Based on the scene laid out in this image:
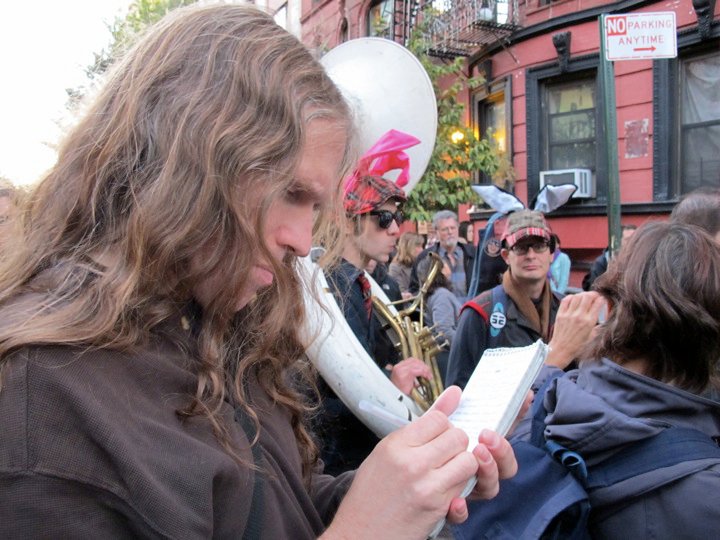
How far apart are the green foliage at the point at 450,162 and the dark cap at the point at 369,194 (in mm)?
5422

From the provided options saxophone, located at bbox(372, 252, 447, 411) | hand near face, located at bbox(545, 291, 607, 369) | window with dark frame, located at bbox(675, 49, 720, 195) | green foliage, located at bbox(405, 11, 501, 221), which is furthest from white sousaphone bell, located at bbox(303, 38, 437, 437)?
window with dark frame, located at bbox(675, 49, 720, 195)

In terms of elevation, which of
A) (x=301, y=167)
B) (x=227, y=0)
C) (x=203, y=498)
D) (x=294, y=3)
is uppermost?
(x=294, y=3)

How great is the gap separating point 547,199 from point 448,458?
535cm

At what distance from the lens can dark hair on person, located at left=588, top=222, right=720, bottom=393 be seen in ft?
4.45

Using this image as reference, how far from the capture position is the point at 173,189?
887 mm

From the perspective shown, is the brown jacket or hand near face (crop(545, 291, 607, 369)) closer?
the brown jacket

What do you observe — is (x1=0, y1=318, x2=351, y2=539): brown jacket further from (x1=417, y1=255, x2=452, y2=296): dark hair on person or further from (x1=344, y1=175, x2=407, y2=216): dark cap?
(x1=417, y1=255, x2=452, y2=296): dark hair on person

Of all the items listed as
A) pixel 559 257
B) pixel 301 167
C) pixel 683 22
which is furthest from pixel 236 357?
pixel 683 22

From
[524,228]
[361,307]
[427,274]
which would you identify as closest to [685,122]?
[427,274]

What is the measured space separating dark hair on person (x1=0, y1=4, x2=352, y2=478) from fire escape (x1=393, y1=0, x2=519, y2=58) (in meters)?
8.53

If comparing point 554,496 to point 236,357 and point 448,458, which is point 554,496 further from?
point 236,357

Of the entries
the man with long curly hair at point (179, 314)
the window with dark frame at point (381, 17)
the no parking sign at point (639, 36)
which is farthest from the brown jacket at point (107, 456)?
the window with dark frame at point (381, 17)

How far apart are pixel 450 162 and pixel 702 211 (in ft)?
20.4

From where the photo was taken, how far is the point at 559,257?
5664 mm
